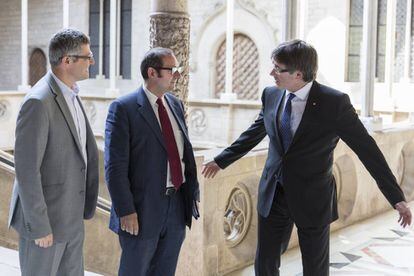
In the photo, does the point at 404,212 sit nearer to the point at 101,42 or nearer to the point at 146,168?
the point at 146,168

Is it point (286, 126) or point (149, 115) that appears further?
point (286, 126)

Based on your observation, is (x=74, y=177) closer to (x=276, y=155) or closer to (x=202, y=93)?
(x=276, y=155)

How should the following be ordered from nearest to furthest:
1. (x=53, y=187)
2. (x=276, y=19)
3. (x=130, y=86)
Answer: (x=53, y=187) → (x=276, y=19) → (x=130, y=86)

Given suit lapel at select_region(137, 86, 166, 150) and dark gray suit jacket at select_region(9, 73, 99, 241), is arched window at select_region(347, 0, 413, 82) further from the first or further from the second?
dark gray suit jacket at select_region(9, 73, 99, 241)

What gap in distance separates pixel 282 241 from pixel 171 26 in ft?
8.62

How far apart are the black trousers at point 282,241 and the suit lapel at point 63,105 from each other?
0.96 m

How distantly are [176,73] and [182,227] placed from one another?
2.19 ft

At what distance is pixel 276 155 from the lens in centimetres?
292

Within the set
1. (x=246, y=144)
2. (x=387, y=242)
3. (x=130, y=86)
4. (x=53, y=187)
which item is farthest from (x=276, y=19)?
(x=53, y=187)

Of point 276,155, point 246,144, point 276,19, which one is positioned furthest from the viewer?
point 276,19

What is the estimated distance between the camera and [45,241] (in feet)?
7.85

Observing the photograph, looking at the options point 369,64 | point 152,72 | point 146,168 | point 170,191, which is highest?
point 369,64

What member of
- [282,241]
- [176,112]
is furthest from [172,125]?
[282,241]

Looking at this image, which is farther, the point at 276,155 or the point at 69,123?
the point at 276,155
